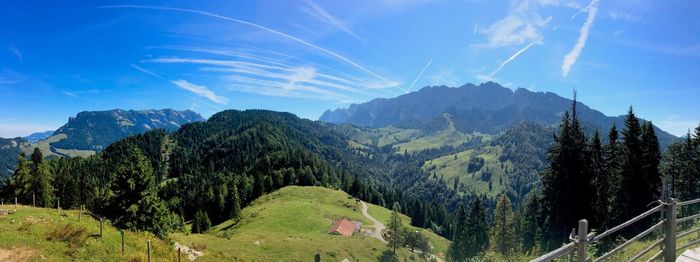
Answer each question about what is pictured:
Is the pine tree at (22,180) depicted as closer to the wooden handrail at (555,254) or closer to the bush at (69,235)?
the bush at (69,235)

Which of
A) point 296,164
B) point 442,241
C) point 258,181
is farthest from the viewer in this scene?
point 296,164

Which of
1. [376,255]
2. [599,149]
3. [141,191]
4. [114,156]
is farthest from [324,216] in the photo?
[114,156]

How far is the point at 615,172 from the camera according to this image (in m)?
49.8

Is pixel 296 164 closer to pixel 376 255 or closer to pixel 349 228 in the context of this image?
pixel 349 228

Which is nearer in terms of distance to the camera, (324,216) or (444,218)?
(324,216)

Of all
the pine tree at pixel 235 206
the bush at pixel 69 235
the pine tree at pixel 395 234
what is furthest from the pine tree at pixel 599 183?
the pine tree at pixel 235 206

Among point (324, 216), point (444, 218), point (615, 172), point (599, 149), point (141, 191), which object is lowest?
point (444, 218)

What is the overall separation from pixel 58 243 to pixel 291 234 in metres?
73.1

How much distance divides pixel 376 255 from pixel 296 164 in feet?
350

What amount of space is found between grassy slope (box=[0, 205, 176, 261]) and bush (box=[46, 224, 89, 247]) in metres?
0.25

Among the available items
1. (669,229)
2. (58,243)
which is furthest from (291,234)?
(669,229)

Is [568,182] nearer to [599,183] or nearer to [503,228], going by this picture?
[599,183]

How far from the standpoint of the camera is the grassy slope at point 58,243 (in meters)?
19.2

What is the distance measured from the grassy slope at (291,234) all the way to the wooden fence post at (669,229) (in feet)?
99.9
